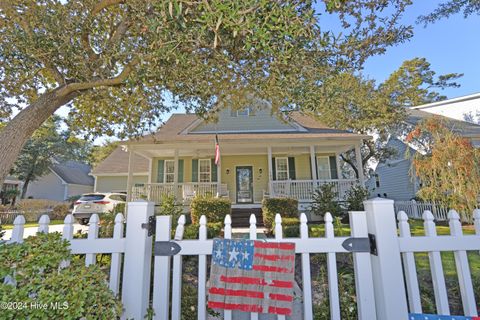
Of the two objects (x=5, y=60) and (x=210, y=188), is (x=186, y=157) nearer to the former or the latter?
(x=210, y=188)

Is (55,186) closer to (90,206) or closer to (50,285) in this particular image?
(90,206)

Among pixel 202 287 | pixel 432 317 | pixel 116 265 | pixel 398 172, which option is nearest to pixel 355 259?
pixel 432 317

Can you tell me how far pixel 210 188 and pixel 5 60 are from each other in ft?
27.6

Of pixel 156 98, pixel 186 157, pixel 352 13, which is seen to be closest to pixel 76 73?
pixel 156 98

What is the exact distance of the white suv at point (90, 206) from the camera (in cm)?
1169

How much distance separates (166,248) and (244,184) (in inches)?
439

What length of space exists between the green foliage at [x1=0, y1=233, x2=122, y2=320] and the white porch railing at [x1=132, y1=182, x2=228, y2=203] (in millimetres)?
9298

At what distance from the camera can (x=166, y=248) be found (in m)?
2.04

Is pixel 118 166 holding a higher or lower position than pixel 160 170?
higher

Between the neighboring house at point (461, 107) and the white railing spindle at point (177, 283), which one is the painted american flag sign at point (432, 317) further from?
the neighboring house at point (461, 107)

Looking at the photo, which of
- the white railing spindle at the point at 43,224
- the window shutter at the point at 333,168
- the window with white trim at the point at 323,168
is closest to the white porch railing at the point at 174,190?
the window with white trim at the point at 323,168

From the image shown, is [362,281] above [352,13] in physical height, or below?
below

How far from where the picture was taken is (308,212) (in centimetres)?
1053

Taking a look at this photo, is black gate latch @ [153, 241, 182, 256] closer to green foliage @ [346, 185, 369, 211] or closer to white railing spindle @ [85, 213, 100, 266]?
white railing spindle @ [85, 213, 100, 266]
